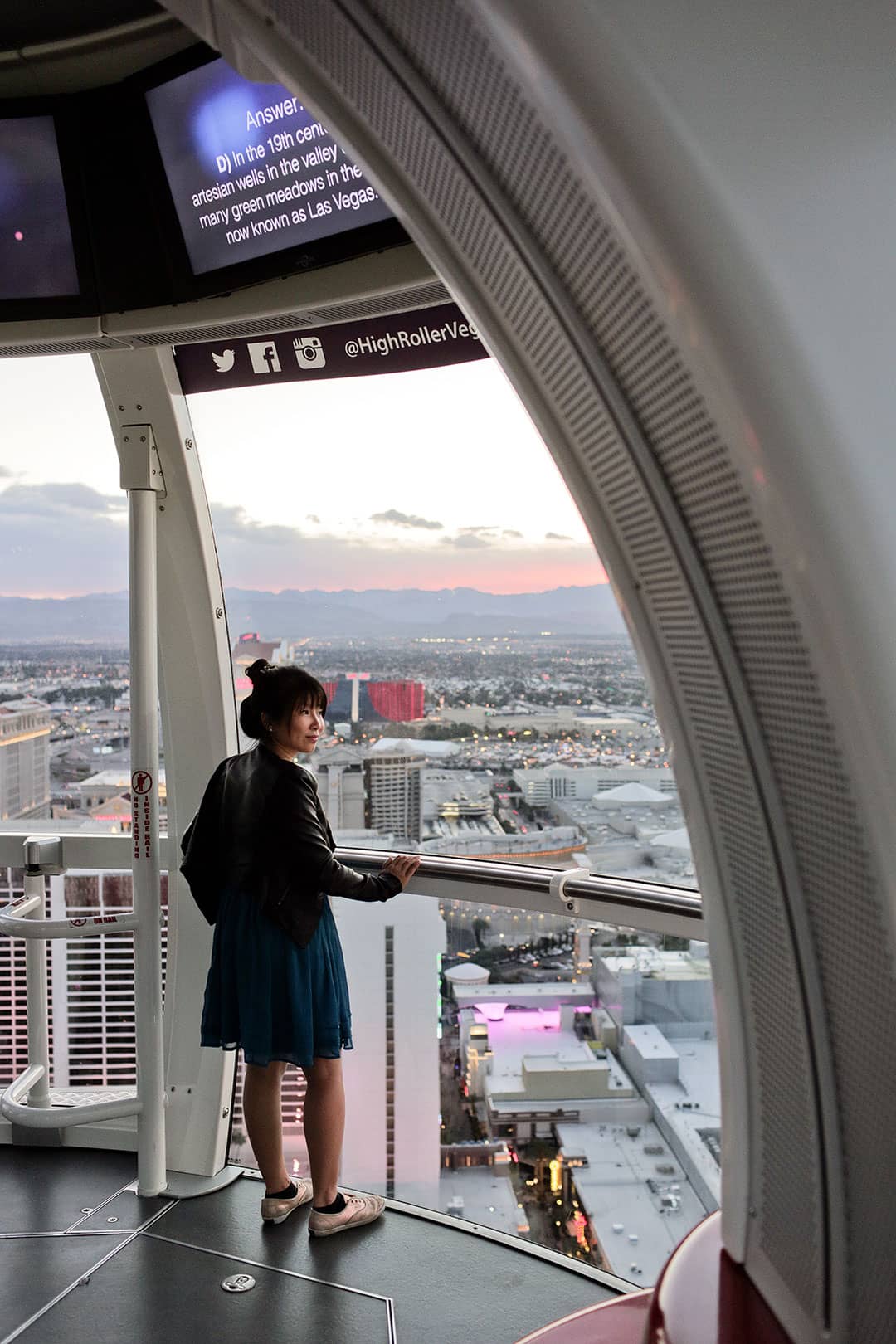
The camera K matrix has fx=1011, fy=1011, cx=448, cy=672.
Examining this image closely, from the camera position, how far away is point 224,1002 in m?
3.06

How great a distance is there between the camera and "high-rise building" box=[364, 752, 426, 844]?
3.37 meters

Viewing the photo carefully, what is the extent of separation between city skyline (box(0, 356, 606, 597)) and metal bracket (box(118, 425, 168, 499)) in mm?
232

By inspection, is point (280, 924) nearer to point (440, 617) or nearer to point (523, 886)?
point (523, 886)

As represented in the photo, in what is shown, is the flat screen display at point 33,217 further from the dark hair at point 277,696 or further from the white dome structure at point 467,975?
the white dome structure at point 467,975

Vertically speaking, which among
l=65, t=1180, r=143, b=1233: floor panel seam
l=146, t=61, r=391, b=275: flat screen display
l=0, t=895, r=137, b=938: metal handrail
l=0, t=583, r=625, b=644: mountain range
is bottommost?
l=65, t=1180, r=143, b=1233: floor panel seam

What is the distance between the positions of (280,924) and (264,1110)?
60 centimetres

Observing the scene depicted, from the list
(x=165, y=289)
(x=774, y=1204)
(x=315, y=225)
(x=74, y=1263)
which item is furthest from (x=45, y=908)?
(x=774, y=1204)

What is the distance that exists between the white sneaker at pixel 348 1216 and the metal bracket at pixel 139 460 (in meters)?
2.32

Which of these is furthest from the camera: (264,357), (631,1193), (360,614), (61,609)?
(61,609)

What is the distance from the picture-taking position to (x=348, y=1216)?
308 centimetres

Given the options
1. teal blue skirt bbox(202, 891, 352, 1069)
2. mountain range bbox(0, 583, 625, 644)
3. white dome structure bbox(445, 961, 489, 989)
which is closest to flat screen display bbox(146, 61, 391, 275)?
mountain range bbox(0, 583, 625, 644)

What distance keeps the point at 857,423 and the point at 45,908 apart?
3606 millimetres

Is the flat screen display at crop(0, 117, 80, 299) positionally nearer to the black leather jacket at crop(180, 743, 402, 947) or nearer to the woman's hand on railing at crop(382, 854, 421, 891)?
the black leather jacket at crop(180, 743, 402, 947)

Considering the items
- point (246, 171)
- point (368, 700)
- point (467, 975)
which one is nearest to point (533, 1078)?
point (467, 975)
